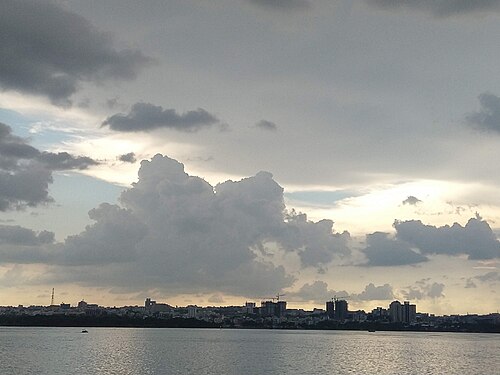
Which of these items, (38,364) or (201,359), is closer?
(38,364)

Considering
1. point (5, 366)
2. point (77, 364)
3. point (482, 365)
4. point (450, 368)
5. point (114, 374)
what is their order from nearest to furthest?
point (114, 374), point (5, 366), point (77, 364), point (450, 368), point (482, 365)

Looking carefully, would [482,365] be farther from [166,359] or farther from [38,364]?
[38,364]

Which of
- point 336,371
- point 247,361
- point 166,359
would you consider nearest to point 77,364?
point 166,359

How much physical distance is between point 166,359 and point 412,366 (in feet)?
192

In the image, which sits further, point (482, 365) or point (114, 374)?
point (482, 365)

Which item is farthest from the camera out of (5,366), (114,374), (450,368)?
(450,368)

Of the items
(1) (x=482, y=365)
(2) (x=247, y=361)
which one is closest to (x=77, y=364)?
(2) (x=247, y=361)

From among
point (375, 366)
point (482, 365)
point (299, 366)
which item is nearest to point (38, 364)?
point (299, 366)

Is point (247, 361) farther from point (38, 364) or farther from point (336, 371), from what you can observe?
point (38, 364)

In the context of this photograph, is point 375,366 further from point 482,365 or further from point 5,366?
point 5,366

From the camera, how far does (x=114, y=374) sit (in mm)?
121938

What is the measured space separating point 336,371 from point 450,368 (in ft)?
112

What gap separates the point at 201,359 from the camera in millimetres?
166500

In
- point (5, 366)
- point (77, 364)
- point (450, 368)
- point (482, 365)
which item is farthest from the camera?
point (482, 365)
